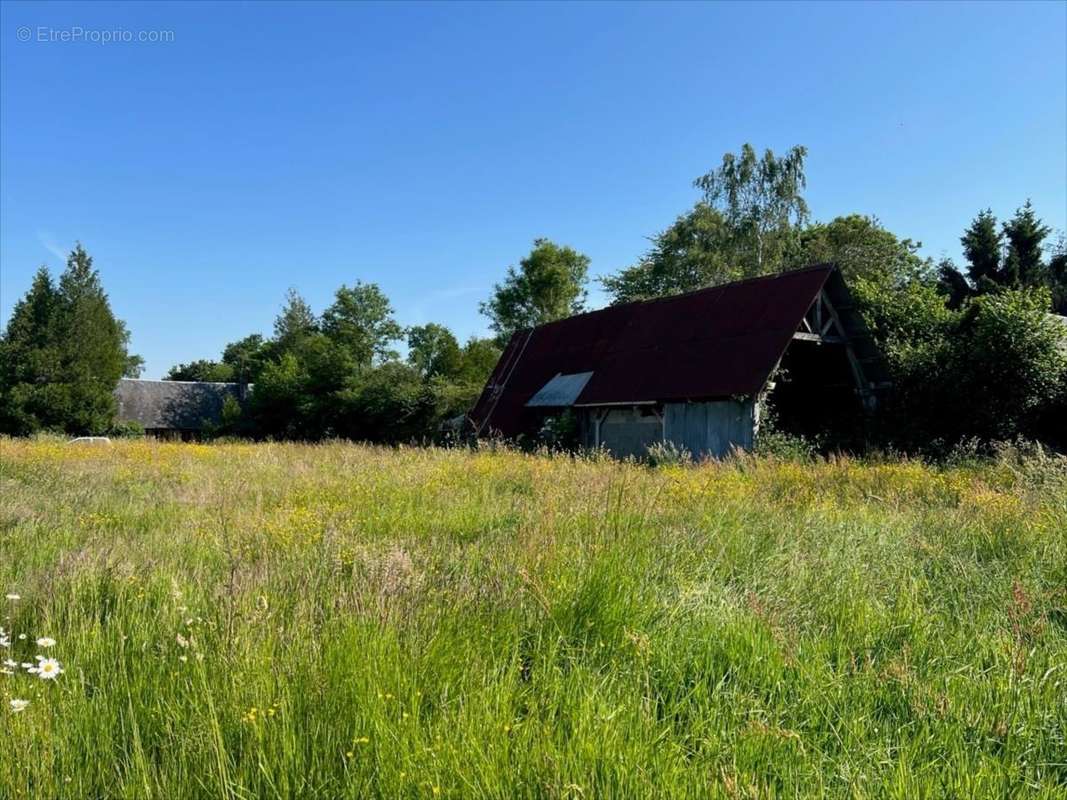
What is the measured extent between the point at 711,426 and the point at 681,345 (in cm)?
337

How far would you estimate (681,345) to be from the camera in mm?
19203

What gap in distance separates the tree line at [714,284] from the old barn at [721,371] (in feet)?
4.86

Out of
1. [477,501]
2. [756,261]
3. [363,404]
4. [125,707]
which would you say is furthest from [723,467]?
[363,404]

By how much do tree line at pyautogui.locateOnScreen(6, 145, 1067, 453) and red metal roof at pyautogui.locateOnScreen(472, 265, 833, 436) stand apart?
134 inches

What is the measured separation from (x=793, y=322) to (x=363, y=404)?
2604cm

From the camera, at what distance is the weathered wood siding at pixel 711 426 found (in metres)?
15.9

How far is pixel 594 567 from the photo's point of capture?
350 centimetres

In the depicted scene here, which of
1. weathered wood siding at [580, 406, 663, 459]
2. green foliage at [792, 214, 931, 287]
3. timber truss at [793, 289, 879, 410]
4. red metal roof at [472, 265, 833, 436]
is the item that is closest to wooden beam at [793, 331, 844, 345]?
timber truss at [793, 289, 879, 410]

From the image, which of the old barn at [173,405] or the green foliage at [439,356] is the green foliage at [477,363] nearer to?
the green foliage at [439,356]

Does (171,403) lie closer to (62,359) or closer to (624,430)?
(62,359)

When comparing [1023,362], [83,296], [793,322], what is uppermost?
[83,296]

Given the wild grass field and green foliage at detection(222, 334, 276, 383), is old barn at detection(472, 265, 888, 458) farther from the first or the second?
green foliage at detection(222, 334, 276, 383)

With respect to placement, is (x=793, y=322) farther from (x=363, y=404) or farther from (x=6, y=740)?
(x=363, y=404)

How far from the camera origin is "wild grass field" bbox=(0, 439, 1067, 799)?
2020mm
